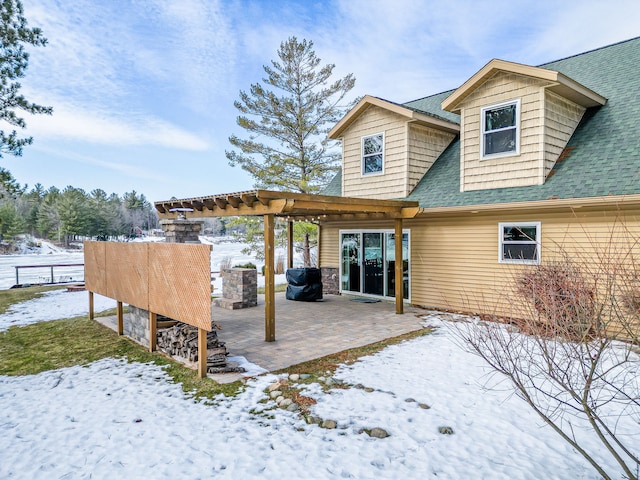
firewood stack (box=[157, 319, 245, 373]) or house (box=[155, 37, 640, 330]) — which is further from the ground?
house (box=[155, 37, 640, 330])

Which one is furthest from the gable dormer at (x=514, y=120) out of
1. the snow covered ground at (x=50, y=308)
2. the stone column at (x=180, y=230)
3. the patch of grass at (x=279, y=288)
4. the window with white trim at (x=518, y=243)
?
the snow covered ground at (x=50, y=308)

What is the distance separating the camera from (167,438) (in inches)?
134

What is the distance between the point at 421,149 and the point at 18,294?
518 inches

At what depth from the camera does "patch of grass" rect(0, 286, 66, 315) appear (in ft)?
35.5

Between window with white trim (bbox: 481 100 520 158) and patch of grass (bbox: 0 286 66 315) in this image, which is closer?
window with white trim (bbox: 481 100 520 158)

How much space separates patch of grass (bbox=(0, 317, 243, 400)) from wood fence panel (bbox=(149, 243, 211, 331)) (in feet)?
2.31

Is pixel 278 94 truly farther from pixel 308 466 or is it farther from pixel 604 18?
pixel 308 466

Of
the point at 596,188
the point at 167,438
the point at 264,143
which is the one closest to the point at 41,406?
the point at 167,438

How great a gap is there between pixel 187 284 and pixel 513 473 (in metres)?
3.94

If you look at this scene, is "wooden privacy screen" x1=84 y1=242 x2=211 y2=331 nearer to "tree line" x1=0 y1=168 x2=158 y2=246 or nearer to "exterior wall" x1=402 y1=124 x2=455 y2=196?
"exterior wall" x1=402 y1=124 x2=455 y2=196

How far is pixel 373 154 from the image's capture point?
10234mm

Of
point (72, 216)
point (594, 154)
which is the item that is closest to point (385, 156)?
point (594, 154)

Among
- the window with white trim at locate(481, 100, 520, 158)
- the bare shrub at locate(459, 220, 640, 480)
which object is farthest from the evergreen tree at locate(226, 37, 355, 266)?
the bare shrub at locate(459, 220, 640, 480)

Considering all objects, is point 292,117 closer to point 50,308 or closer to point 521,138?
point 521,138
